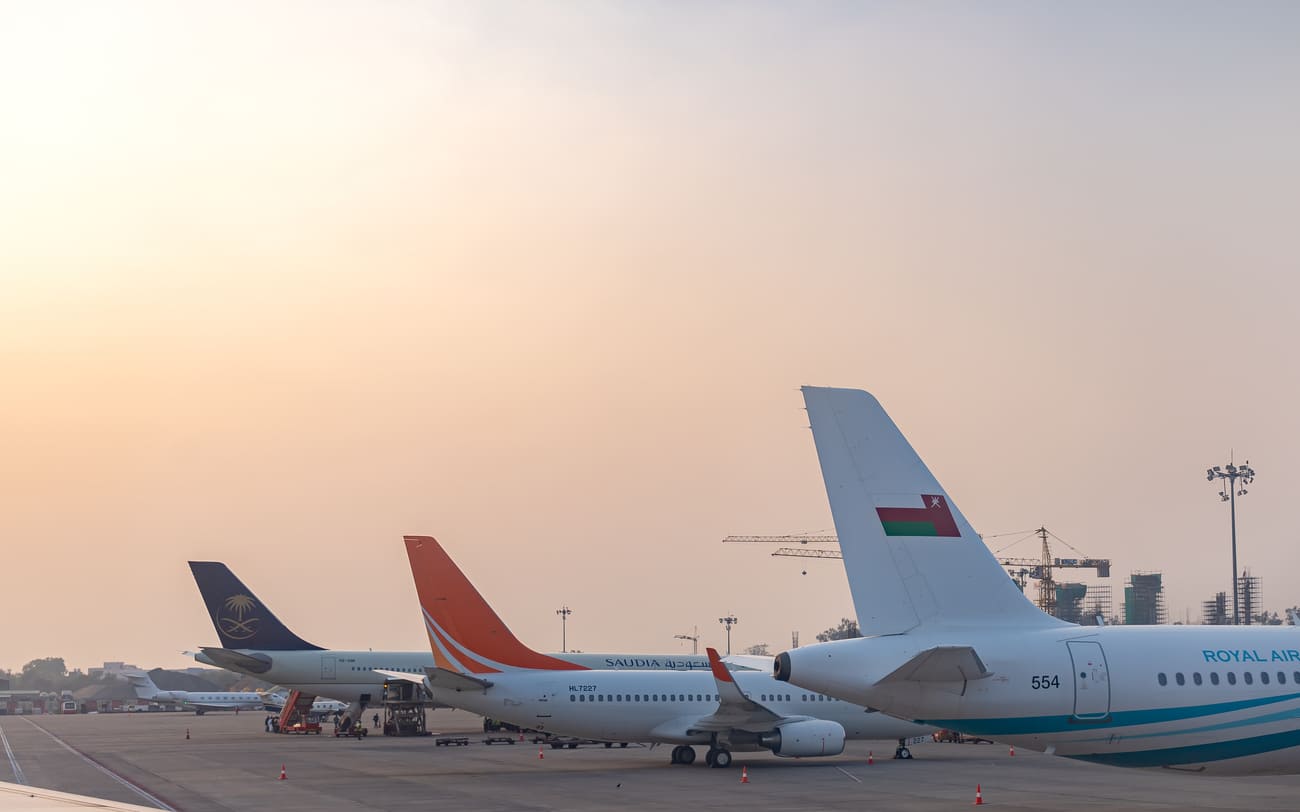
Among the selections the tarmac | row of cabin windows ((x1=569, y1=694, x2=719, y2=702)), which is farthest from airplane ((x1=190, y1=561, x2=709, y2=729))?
row of cabin windows ((x1=569, y1=694, x2=719, y2=702))

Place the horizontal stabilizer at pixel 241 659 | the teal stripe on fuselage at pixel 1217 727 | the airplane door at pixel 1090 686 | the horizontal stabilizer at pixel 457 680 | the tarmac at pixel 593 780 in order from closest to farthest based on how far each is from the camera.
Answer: the airplane door at pixel 1090 686, the teal stripe on fuselage at pixel 1217 727, the tarmac at pixel 593 780, the horizontal stabilizer at pixel 457 680, the horizontal stabilizer at pixel 241 659

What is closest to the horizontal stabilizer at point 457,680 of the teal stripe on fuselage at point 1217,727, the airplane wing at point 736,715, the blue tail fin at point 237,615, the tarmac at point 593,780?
the tarmac at point 593,780

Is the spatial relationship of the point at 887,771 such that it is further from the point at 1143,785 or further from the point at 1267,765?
the point at 1267,765

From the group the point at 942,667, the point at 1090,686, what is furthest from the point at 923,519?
the point at 1090,686

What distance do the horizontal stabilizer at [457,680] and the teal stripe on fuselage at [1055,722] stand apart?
19321mm

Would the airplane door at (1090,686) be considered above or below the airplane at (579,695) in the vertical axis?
above

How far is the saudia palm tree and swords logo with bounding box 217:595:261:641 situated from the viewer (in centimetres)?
6012

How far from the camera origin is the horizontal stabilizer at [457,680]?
3694cm

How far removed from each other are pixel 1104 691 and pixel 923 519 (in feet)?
13.2

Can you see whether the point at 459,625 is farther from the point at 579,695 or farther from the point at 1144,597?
the point at 1144,597

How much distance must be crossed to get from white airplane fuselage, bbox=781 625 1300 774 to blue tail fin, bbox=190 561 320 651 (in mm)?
45147

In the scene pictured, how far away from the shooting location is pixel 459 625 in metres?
37.8

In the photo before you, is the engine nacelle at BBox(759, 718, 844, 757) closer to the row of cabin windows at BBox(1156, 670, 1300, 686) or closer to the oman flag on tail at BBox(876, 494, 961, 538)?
the row of cabin windows at BBox(1156, 670, 1300, 686)

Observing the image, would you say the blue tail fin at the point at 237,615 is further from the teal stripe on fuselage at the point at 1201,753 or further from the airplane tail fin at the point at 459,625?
the teal stripe on fuselage at the point at 1201,753
